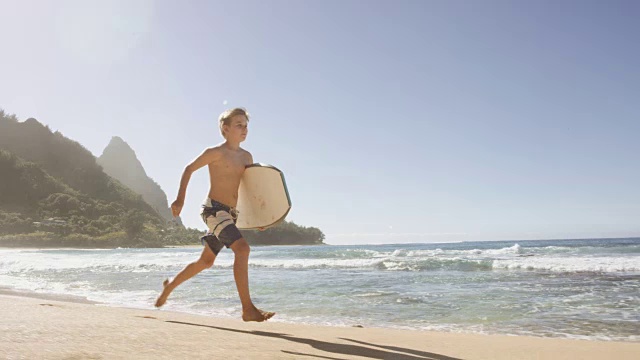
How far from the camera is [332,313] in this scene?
5.43m

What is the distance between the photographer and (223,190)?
11.7 feet

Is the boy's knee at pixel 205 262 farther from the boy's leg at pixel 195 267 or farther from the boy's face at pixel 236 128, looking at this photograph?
the boy's face at pixel 236 128

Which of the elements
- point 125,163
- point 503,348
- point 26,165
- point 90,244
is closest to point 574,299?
point 503,348

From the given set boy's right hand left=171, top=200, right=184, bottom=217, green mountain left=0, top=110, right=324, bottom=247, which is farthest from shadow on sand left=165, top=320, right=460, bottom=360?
green mountain left=0, top=110, right=324, bottom=247

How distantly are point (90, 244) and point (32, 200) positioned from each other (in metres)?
22.2

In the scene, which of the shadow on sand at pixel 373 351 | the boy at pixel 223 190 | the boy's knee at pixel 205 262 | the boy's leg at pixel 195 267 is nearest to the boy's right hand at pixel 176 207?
the boy at pixel 223 190

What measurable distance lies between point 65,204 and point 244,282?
81.8 metres

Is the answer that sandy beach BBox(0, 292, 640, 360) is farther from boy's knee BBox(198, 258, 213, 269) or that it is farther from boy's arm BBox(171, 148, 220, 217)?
boy's arm BBox(171, 148, 220, 217)

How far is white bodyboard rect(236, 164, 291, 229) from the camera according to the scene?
3791 mm

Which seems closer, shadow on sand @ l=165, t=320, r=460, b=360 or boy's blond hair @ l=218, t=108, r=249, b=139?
shadow on sand @ l=165, t=320, r=460, b=360

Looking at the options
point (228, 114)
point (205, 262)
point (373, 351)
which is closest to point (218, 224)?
point (205, 262)

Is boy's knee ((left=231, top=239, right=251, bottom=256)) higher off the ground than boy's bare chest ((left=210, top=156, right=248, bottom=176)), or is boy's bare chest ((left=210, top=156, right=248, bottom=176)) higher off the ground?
boy's bare chest ((left=210, top=156, right=248, bottom=176))

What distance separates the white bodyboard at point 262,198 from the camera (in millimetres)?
3791

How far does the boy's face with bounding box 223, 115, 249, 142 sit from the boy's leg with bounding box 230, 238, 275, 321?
0.91 meters
